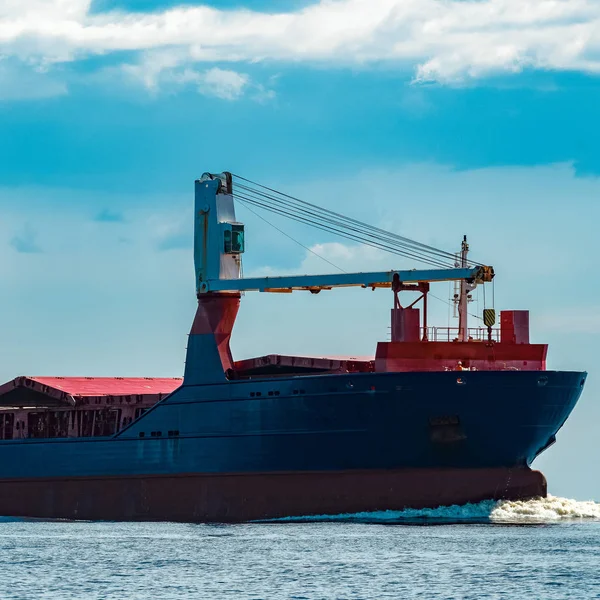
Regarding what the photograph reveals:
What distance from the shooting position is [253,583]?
119 ft

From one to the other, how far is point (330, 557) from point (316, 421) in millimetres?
8825

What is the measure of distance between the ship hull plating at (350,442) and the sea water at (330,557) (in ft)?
2.60

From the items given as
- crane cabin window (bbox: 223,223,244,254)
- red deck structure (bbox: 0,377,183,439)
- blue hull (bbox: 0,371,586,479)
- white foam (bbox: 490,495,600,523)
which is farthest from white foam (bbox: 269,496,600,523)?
crane cabin window (bbox: 223,223,244,254)

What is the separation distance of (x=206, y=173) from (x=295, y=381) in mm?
9406

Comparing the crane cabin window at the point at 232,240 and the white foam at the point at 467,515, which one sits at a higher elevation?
the crane cabin window at the point at 232,240

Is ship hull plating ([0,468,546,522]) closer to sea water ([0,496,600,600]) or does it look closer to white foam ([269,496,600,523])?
white foam ([269,496,600,523])

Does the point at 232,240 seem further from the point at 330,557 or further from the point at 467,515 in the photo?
the point at 330,557

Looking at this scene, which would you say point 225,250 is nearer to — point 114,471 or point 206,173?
point 206,173

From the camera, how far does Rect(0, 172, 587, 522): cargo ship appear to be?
4791 centimetres

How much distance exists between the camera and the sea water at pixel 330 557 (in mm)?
35469

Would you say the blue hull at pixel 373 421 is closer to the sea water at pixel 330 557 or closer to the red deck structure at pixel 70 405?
the sea water at pixel 330 557

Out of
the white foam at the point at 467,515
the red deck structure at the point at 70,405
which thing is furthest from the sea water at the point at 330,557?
the red deck structure at the point at 70,405

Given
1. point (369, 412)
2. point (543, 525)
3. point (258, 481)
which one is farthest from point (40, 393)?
point (543, 525)

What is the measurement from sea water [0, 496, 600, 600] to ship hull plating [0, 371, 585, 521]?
793mm
